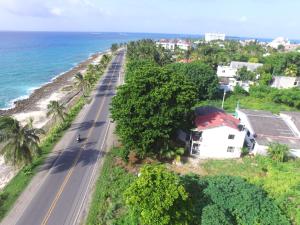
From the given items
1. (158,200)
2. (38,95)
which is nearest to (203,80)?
(158,200)

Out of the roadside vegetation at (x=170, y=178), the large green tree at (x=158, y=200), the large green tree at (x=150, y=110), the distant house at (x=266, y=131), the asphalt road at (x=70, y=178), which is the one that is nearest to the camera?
the large green tree at (x=158, y=200)

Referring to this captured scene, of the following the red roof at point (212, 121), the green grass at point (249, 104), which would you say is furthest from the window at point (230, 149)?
the green grass at point (249, 104)

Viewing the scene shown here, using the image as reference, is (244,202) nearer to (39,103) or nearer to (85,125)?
(85,125)

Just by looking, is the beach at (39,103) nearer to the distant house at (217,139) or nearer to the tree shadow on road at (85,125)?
the tree shadow on road at (85,125)

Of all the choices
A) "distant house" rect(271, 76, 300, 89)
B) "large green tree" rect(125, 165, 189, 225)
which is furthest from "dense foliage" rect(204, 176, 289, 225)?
"distant house" rect(271, 76, 300, 89)

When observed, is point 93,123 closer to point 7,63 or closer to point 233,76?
point 233,76

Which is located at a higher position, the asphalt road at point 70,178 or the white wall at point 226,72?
the white wall at point 226,72
